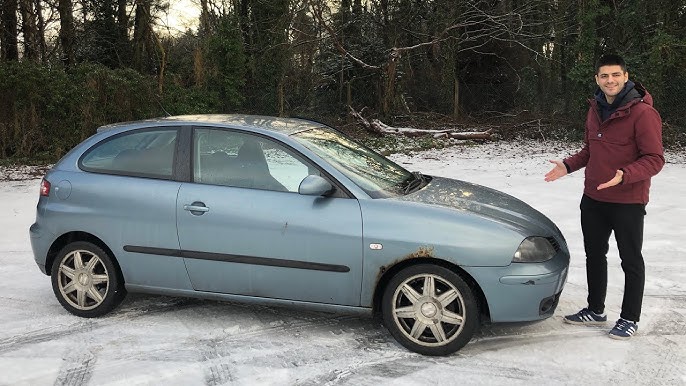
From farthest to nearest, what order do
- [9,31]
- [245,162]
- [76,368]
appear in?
1. [9,31]
2. [245,162]
3. [76,368]

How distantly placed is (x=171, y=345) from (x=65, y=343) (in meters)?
0.71

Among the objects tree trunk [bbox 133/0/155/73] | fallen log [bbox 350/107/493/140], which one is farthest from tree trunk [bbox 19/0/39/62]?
fallen log [bbox 350/107/493/140]

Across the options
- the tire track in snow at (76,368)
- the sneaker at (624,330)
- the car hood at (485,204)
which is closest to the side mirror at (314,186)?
the car hood at (485,204)

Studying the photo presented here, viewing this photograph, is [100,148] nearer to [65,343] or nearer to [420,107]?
[65,343]

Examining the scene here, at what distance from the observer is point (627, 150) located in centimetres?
408

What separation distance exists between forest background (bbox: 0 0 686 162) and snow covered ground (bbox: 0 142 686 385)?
31.7 ft

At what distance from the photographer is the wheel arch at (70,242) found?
4.56m

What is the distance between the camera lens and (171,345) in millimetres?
Result: 4113

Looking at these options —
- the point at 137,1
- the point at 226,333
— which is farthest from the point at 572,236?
the point at 137,1

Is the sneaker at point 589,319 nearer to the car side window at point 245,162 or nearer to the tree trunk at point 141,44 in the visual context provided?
the car side window at point 245,162

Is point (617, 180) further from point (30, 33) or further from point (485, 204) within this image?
point (30, 33)

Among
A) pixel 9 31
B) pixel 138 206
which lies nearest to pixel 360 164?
pixel 138 206

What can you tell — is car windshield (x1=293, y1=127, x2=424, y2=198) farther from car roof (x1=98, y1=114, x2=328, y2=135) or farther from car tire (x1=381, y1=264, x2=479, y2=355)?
car tire (x1=381, y1=264, x2=479, y2=355)

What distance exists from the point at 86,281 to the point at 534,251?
3174mm
